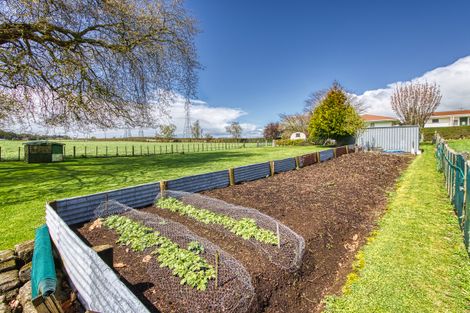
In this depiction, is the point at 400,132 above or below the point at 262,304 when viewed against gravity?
above

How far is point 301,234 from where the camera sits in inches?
160

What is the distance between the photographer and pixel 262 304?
2.63 m

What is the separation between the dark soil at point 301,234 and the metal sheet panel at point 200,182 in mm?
314

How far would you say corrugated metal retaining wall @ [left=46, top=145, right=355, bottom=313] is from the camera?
6.42 ft

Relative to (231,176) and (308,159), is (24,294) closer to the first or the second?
(231,176)

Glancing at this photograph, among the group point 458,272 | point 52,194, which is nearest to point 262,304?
point 458,272

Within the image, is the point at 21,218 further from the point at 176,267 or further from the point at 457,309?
the point at 457,309

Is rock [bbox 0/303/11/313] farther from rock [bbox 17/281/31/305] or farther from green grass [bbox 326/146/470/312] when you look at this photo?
green grass [bbox 326/146/470/312]

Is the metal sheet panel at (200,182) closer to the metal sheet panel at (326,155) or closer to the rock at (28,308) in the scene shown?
the rock at (28,308)

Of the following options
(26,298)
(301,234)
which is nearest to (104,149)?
(26,298)

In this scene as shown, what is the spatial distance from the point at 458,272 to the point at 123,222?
5.01 m

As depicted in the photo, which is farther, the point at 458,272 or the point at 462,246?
the point at 462,246

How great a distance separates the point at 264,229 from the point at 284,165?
6280 mm

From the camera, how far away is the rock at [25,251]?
3471mm
